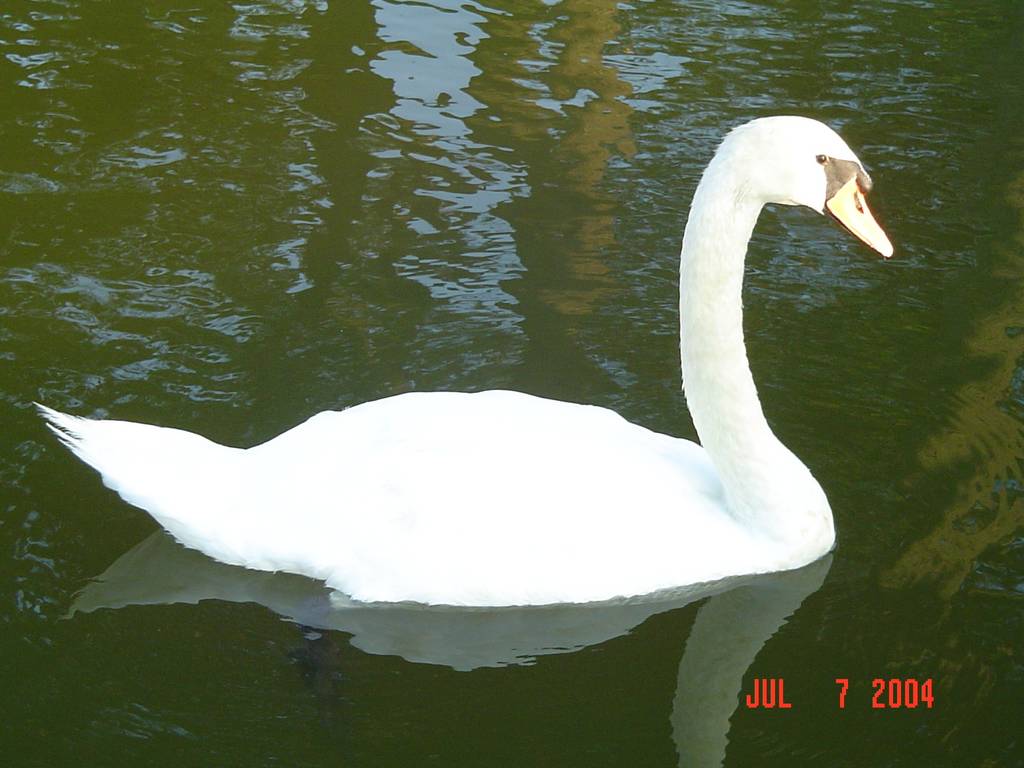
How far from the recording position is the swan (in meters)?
4.95

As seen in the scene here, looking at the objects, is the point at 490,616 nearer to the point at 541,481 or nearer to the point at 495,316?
the point at 541,481

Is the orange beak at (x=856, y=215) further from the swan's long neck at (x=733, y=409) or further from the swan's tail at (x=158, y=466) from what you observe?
the swan's tail at (x=158, y=466)

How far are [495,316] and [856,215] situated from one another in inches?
104

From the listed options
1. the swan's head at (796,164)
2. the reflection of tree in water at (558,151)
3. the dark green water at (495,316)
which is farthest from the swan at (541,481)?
the reflection of tree in water at (558,151)

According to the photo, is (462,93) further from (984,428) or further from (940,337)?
(984,428)

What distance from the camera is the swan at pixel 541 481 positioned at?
495 centimetres

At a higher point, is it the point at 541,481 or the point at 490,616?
the point at 541,481

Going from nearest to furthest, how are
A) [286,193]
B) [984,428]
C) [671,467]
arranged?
[671,467]
[984,428]
[286,193]

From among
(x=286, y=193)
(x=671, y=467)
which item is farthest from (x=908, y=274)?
(x=286, y=193)

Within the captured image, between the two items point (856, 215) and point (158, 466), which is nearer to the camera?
point (856, 215)

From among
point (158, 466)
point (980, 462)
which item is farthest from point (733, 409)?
point (158, 466)

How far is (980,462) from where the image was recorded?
5984mm

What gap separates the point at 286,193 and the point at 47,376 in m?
2.38

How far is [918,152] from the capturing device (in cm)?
927
